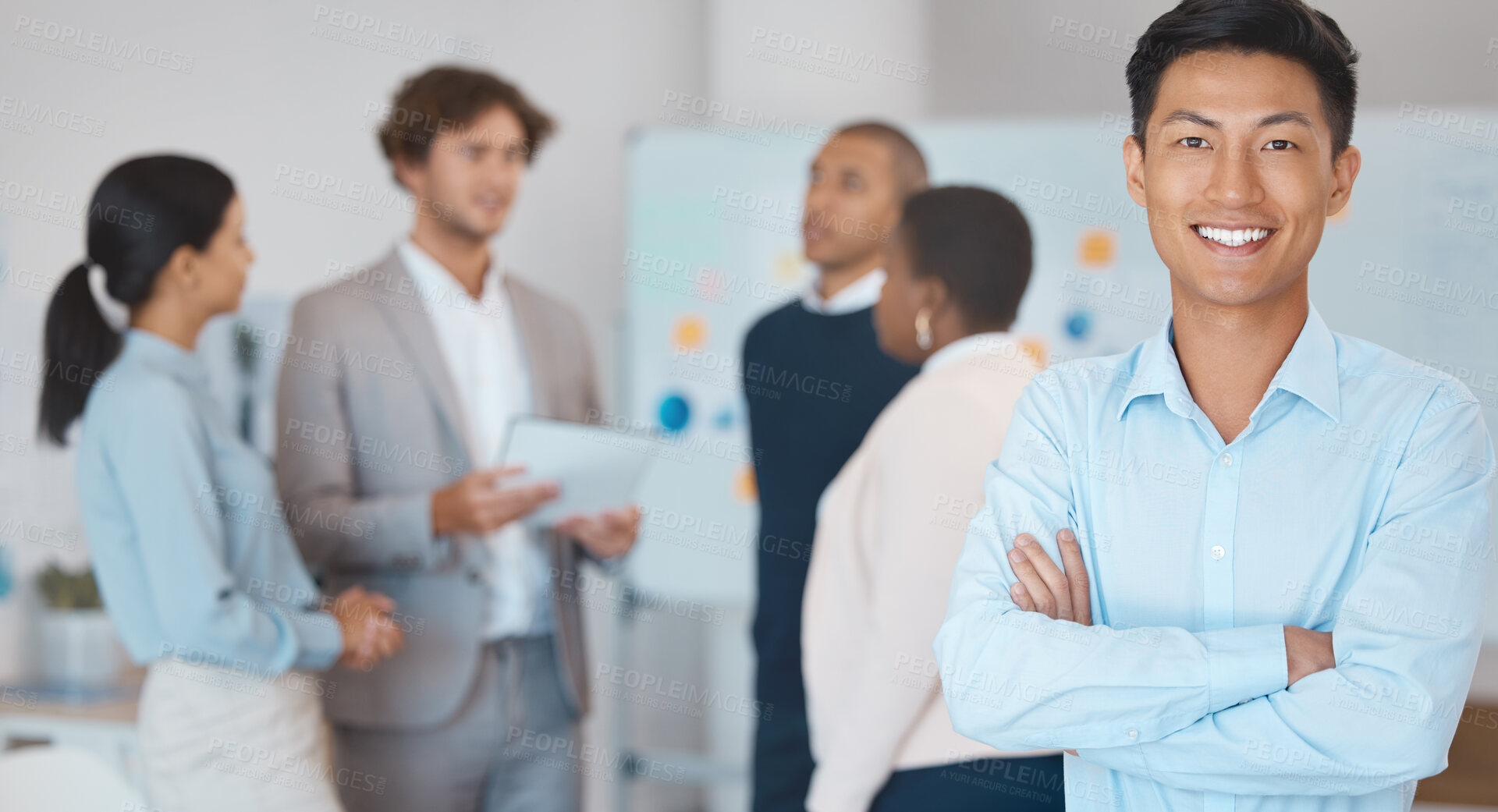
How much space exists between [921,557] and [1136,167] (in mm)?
699

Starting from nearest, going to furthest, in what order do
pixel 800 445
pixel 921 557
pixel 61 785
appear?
pixel 921 557, pixel 61 785, pixel 800 445

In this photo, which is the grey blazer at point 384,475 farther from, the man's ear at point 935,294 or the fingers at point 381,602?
the man's ear at point 935,294

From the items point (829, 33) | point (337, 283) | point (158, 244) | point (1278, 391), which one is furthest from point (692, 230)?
point (1278, 391)

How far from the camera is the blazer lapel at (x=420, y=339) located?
256 centimetres

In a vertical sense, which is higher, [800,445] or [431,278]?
[431,278]

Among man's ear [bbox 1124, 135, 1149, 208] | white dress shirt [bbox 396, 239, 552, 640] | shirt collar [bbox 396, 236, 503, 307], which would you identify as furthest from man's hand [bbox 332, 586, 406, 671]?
man's ear [bbox 1124, 135, 1149, 208]

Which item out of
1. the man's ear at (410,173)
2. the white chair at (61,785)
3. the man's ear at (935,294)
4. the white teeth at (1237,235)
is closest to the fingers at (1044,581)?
the white teeth at (1237,235)

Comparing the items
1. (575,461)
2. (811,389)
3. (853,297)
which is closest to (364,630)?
(575,461)

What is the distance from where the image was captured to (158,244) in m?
2.19

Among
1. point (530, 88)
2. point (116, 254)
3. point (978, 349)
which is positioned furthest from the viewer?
point (530, 88)

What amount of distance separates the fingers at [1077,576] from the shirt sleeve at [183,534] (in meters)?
→ 1.53

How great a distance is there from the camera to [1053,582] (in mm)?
1165

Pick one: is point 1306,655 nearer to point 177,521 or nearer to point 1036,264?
point 177,521

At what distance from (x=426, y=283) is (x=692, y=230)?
2.64 ft
